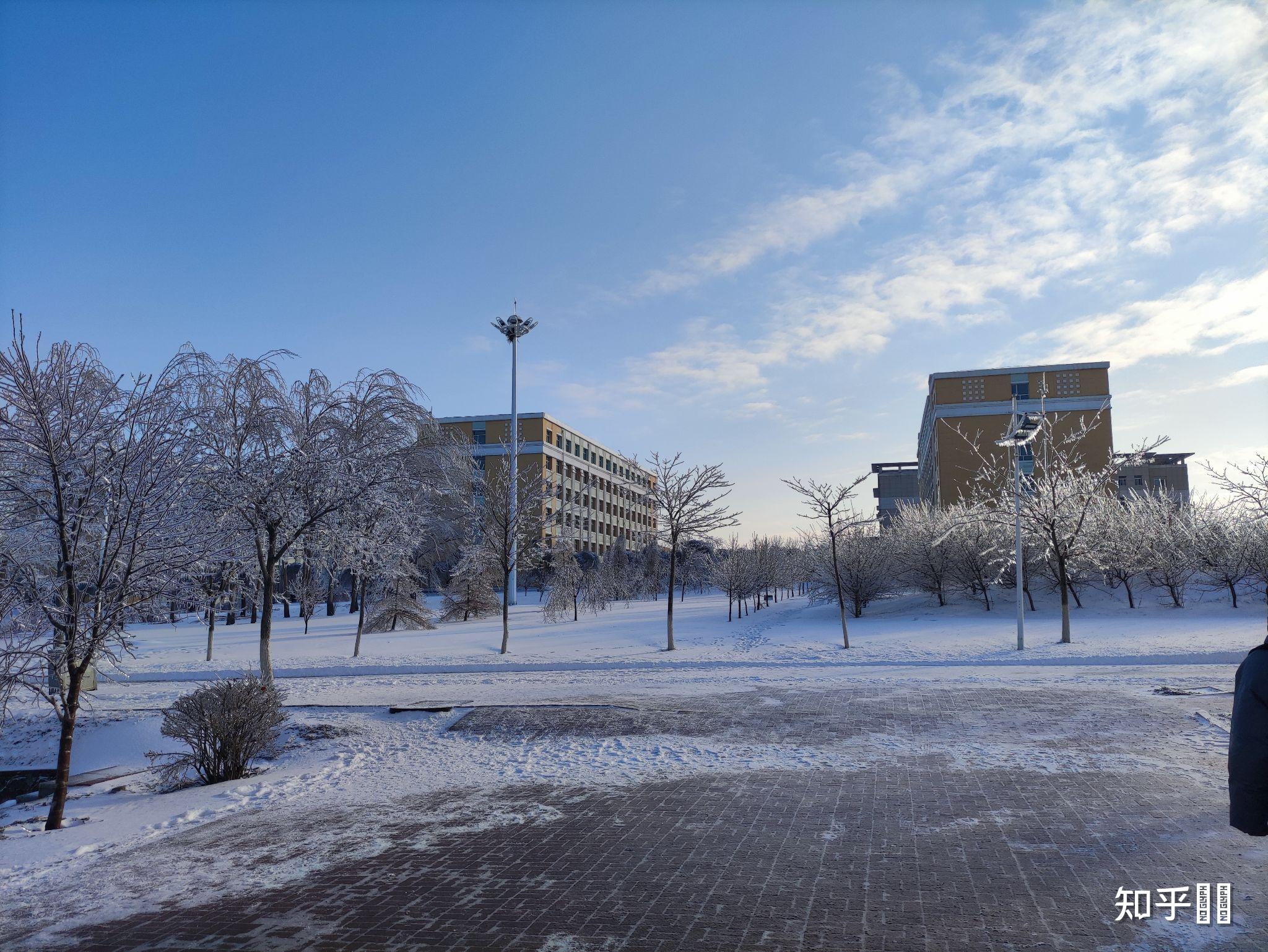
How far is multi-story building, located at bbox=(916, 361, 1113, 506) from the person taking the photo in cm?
5966

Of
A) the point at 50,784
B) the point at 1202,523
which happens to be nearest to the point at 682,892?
the point at 50,784

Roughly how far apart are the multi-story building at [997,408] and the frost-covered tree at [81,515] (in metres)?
55.9

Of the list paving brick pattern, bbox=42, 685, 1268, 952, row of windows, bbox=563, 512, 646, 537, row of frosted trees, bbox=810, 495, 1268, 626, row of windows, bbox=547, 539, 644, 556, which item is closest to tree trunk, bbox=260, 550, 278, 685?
paving brick pattern, bbox=42, 685, 1268, 952

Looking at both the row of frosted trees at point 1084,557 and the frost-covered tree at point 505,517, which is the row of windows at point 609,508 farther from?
the row of frosted trees at point 1084,557

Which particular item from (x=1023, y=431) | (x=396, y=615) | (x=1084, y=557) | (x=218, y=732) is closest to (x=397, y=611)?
(x=396, y=615)

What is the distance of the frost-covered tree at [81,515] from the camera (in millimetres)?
7785

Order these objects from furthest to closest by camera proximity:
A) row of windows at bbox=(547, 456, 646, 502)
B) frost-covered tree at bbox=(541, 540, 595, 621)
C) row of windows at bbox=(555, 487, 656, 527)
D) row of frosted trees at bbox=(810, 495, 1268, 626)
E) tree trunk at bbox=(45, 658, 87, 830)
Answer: row of windows at bbox=(555, 487, 656, 527)
row of windows at bbox=(547, 456, 646, 502)
frost-covered tree at bbox=(541, 540, 595, 621)
row of frosted trees at bbox=(810, 495, 1268, 626)
tree trunk at bbox=(45, 658, 87, 830)

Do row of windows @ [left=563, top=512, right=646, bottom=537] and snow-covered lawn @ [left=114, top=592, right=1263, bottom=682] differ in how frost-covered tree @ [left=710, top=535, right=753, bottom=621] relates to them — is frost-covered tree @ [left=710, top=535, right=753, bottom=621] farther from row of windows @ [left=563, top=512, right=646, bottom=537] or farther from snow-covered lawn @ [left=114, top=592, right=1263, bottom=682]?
row of windows @ [left=563, top=512, right=646, bottom=537]

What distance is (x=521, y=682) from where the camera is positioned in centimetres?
1644

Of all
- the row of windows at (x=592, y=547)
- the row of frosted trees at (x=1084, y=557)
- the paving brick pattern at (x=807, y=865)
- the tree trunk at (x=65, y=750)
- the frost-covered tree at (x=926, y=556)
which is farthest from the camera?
the row of windows at (x=592, y=547)

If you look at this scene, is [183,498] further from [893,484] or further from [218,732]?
[893,484]

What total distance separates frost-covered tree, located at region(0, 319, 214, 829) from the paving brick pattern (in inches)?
90.3

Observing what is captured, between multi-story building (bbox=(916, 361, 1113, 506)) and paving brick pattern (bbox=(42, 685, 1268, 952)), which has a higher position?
multi-story building (bbox=(916, 361, 1113, 506))

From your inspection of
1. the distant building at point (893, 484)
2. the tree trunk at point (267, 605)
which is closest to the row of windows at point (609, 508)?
the distant building at point (893, 484)
